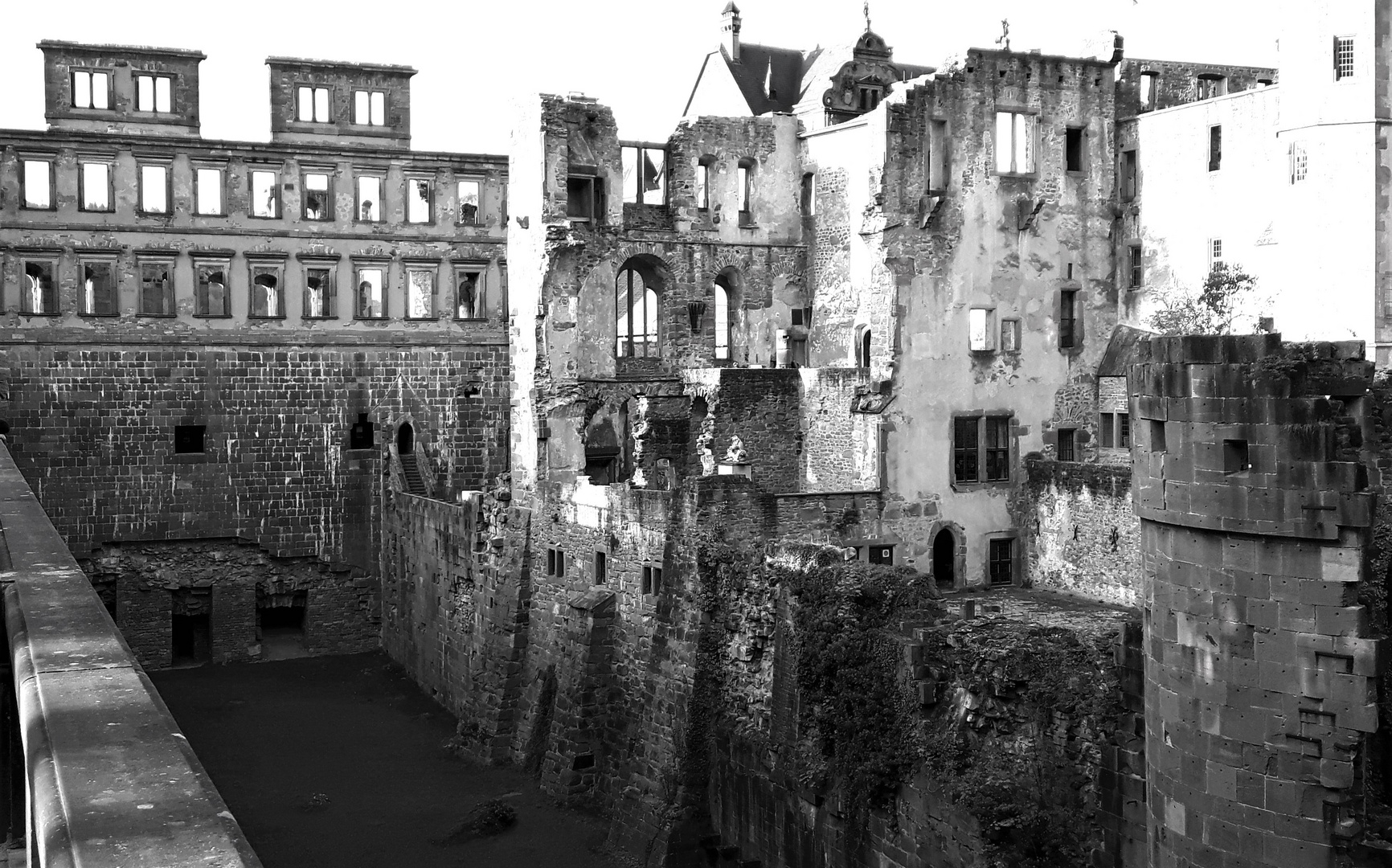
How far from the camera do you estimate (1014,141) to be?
27.4 meters

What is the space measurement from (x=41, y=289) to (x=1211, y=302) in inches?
998

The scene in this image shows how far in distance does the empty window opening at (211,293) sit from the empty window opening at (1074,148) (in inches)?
764

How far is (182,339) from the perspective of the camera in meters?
34.0

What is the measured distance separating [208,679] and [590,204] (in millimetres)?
13798

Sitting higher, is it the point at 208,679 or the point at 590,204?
the point at 590,204

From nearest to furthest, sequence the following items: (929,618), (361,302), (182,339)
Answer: (929,618)
(182,339)
(361,302)

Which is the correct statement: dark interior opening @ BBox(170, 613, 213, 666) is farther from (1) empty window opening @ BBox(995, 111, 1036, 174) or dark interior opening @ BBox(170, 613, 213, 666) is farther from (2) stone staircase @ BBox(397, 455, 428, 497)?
(1) empty window opening @ BBox(995, 111, 1036, 174)

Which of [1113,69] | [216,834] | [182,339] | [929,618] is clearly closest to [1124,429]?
[1113,69]

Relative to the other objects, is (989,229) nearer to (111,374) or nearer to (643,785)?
(643,785)

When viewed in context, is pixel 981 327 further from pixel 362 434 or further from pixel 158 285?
pixel 158 285

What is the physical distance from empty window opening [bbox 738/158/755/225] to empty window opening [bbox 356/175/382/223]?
10.9 metres

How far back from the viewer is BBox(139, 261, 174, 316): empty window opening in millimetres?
34156

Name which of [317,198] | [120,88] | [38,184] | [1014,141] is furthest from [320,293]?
[1014,141]

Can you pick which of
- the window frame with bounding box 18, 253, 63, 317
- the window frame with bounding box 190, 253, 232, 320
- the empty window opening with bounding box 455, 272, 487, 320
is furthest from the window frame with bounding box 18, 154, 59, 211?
the empty window opening with bounding box 455, 272, 487, 320
